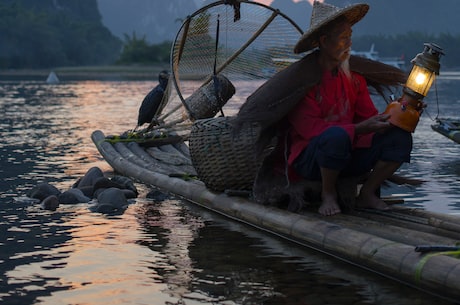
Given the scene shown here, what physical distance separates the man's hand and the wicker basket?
1.11 meters

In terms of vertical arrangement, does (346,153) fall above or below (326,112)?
below

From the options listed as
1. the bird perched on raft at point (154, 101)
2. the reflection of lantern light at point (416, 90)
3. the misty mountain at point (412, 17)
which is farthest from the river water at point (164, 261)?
the misty mountain at point (412, 17)

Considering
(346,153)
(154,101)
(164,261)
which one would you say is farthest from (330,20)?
(154,101)

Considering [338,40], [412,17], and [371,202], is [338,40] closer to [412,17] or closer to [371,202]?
[371,202]

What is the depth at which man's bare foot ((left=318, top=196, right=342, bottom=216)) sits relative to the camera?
505cm

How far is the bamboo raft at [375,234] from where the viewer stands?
12.6ft

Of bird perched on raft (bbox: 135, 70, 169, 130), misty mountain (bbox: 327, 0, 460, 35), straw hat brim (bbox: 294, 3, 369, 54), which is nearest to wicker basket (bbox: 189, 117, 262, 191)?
straw hat brim (bbox: 294, 3, 369, 54)

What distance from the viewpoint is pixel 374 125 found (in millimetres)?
4734

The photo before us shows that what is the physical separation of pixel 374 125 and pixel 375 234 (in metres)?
0.58

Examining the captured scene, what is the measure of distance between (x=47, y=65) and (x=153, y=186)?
81015 mm

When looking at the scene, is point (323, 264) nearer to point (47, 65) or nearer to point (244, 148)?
point (244, 148)

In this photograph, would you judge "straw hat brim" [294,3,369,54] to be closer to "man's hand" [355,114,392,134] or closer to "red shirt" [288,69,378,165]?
"red shirt" [288,69,378,165]

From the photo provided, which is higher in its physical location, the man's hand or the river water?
the man's hand

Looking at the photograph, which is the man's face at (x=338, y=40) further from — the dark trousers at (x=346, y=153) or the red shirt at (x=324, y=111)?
the dark trousers at (x=346, y=153)
